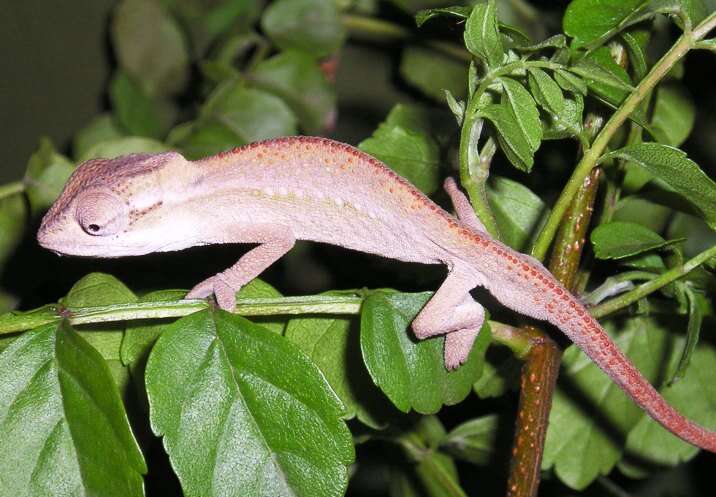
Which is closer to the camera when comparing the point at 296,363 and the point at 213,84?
the point at 296,363

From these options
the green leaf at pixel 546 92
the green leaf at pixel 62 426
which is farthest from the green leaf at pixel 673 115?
the green leaf at pixel 62 426

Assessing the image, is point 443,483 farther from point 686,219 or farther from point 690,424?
point 686,219

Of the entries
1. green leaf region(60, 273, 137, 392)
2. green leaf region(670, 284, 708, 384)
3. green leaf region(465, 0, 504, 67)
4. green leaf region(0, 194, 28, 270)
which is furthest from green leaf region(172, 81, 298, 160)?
green leaf region(670, 284, 708, 384)

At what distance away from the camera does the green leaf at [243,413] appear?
43.7 inches

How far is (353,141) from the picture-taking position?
12.1 ft

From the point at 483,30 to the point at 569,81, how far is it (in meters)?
0.15

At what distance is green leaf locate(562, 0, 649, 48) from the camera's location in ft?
4.09

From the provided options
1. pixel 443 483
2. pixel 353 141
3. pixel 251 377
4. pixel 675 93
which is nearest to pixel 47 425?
pixel 251 377

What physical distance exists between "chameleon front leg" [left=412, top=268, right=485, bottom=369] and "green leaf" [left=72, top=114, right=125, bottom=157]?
1.67 metres

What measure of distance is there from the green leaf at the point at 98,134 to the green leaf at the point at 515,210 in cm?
161

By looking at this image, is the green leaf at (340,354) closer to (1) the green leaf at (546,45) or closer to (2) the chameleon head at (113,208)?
(2) the chameleon head at (113,208)

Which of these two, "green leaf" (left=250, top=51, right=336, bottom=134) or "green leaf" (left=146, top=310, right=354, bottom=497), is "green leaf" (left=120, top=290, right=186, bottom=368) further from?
"green leaf" (left=250, top=51, right=336, bottom=134)

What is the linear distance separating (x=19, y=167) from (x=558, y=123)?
3269mm

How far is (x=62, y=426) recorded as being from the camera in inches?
43.8
